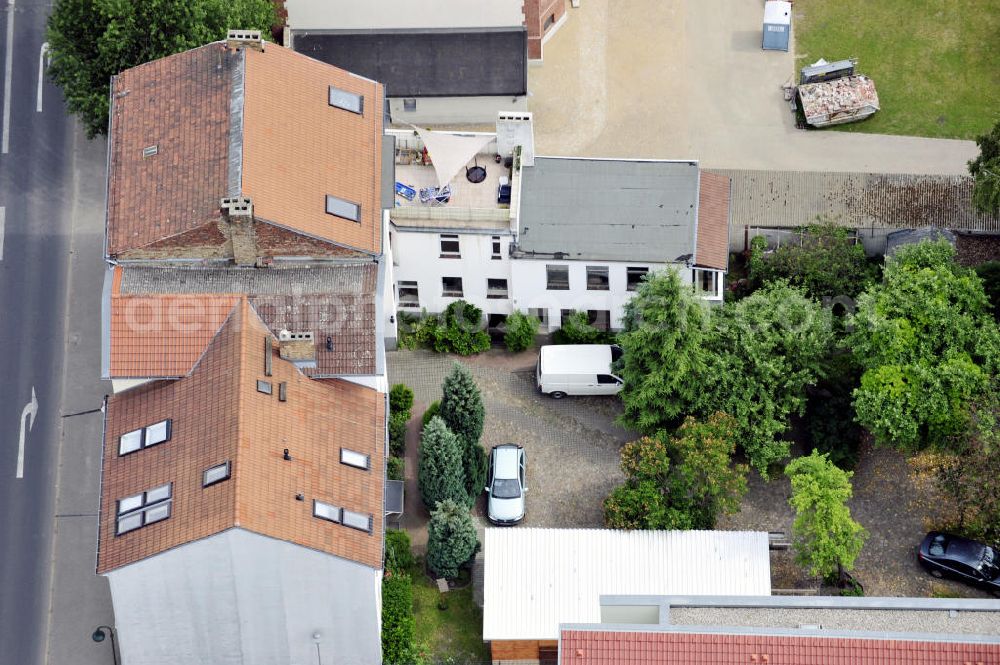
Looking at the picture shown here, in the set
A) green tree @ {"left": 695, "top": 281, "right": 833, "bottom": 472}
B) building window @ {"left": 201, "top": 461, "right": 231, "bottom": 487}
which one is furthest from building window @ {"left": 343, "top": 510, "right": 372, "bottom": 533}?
green tree @ {"left": 695, "top": 281, "right": 833, "bottom": 472}

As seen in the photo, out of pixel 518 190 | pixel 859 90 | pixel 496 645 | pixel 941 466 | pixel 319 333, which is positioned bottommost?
pixel 496 645

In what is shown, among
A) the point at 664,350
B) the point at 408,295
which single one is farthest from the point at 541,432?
the point at 408,295

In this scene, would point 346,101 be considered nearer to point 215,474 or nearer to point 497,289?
point 497,289

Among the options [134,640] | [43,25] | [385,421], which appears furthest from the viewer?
[43,25]

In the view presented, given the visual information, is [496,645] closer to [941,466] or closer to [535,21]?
[941,466]

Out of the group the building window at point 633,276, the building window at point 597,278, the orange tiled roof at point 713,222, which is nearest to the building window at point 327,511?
the building window at point 597,278

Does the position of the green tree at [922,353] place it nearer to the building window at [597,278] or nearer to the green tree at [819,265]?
the green tree at [819,265]

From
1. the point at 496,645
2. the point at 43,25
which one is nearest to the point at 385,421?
the point at 496,645
